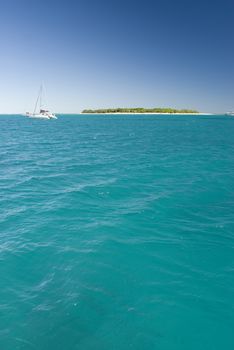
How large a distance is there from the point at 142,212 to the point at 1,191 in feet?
38.7

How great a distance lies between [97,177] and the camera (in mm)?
26219

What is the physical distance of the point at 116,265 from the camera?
467 inches

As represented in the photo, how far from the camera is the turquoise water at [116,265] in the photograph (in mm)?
8391

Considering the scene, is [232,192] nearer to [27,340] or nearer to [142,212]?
[142,212]

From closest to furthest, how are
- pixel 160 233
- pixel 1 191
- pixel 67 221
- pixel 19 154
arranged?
1. pixel 160 233
2. pixel 67 221
3. pixel 1 191
4. pixel 19 154

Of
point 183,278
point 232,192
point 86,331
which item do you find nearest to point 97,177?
point 232,192

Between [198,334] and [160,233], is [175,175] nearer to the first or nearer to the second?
[160,233]

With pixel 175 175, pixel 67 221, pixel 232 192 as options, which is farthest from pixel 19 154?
pixel 232 192

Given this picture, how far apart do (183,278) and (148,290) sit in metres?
1.68

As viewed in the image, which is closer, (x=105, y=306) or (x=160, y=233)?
(x=105, y=306)

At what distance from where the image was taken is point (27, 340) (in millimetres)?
8023

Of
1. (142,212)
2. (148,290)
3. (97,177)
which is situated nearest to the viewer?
(148,290)

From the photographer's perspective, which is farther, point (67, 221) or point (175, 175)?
point (175, 175)

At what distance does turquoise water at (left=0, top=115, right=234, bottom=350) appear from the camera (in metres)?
8.39
